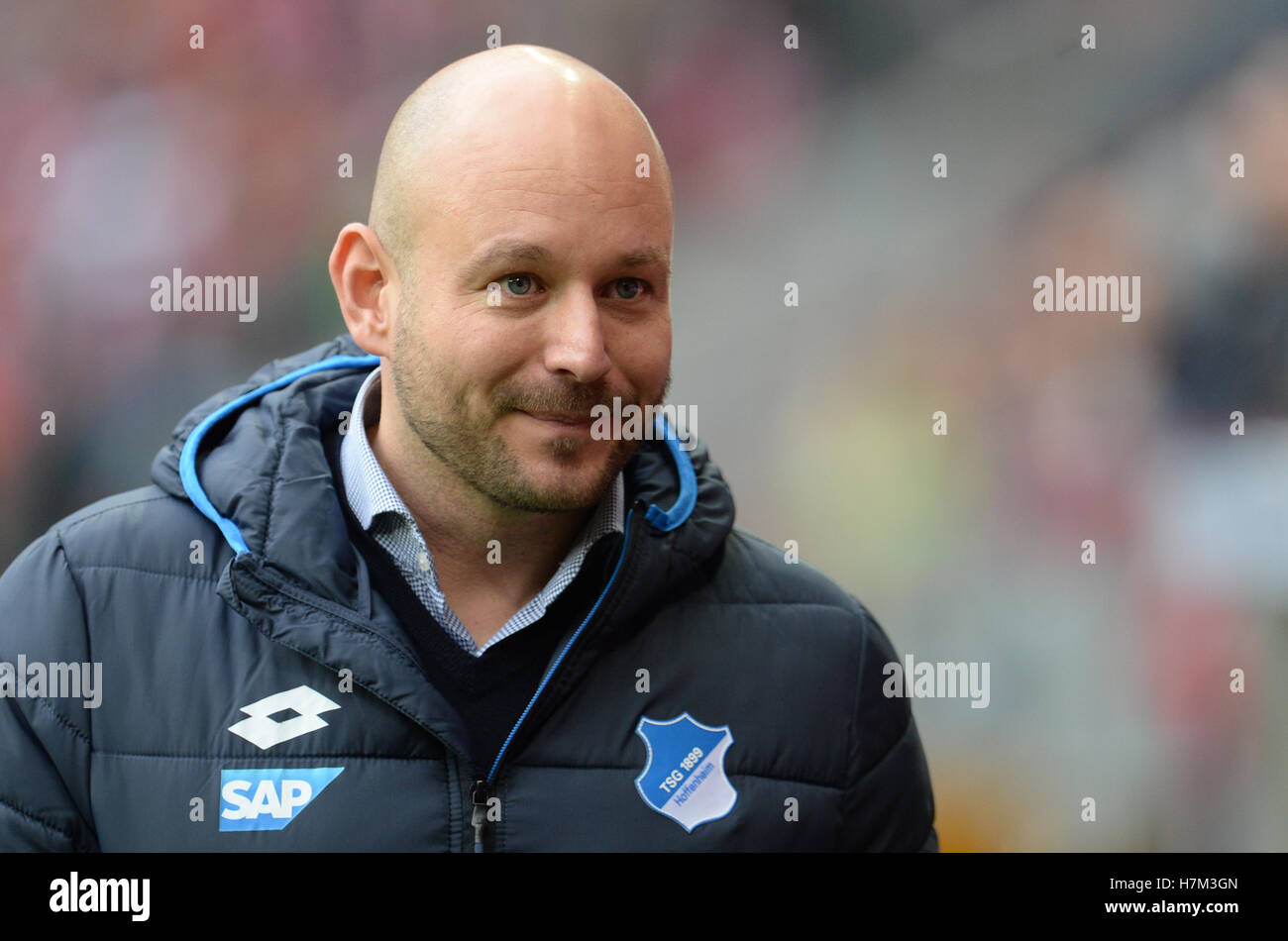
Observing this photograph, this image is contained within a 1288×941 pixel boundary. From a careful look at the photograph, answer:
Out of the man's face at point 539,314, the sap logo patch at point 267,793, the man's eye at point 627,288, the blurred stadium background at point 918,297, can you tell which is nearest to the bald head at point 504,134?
the man's face at point 539,314

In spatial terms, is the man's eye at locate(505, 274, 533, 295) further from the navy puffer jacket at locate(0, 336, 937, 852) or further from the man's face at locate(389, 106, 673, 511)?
the navy puffer jacket at locate(0, 336, 937, 852)

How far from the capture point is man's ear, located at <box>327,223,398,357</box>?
60.5 inches

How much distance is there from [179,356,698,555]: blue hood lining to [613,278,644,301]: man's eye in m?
0.19

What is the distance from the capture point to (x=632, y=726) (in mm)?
1444

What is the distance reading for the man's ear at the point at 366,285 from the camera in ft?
5.04

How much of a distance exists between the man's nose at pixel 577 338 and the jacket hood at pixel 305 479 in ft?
0.72

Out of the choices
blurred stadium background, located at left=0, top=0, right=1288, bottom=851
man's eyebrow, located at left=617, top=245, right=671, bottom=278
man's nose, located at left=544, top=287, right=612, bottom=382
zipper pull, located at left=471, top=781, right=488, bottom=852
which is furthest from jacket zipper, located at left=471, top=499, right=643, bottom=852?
blurred stadium background, located at left=0, top=0, right=1288, bottom=851

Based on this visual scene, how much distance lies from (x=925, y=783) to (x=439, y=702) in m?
0.66

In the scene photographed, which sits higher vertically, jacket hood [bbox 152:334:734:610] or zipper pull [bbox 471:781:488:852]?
jacket hood [bbox 152:334:734:610]

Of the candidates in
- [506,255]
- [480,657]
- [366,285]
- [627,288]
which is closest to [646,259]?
[627,288]

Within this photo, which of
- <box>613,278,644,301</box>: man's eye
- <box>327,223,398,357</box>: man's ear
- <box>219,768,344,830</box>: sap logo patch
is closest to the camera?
<box>219,768,344,830</box>: sap logo patch

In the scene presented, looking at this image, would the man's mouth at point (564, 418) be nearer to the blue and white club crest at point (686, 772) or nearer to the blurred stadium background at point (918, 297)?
the blue and white club crest at point (686, 772)

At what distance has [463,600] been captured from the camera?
1503 mm

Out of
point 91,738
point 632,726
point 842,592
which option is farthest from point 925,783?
point 91,738
